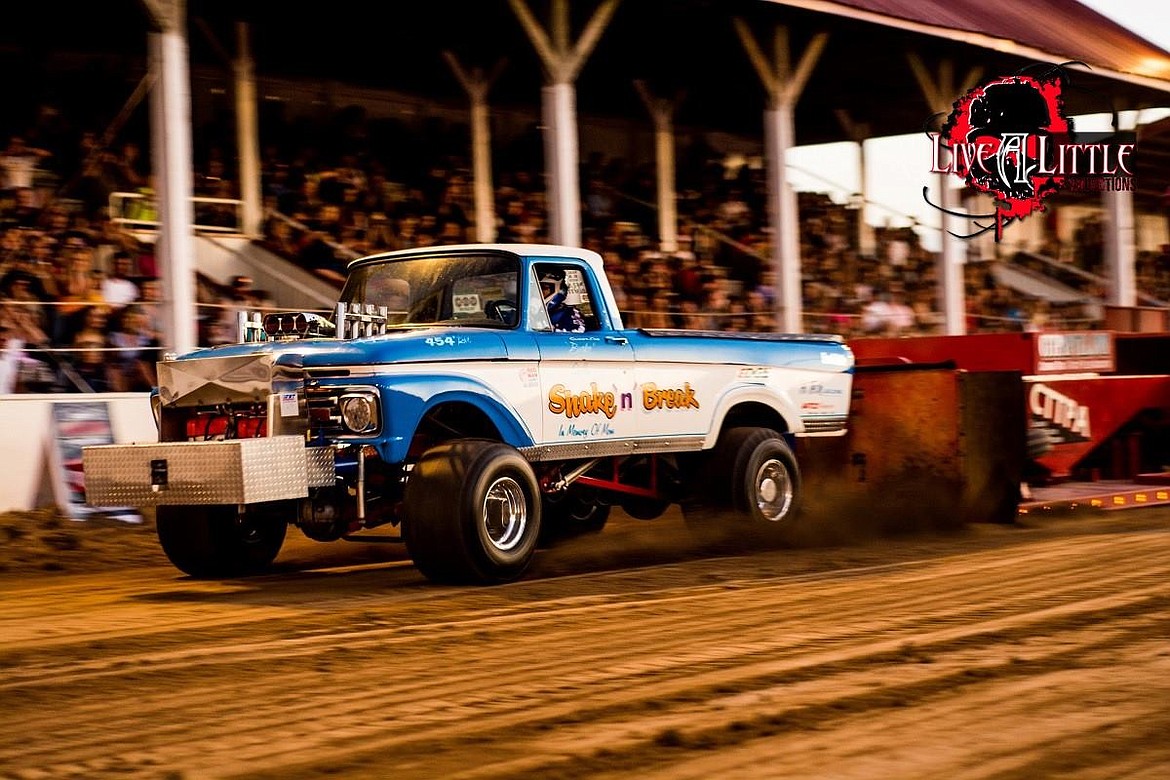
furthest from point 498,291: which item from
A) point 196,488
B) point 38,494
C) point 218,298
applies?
point 218,298

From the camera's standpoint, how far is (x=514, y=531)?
855cm

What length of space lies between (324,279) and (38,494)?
207 inches

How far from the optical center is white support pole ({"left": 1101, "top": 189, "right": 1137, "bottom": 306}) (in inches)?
1043

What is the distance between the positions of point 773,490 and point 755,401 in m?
0.64

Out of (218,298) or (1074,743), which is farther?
(218,298)

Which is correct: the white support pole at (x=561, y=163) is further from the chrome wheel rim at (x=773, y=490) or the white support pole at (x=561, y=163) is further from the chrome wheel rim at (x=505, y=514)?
the chrome wheel rim at (x=505, y=514)

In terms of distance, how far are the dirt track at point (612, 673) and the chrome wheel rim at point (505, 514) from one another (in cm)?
27

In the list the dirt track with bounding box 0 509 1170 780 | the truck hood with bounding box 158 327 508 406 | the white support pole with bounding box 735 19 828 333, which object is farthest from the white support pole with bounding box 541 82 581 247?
the truck hood with bounding box 158 327 508 406

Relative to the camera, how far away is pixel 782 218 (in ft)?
61.8

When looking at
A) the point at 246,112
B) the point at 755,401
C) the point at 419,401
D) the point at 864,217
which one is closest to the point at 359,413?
the point at 419,401

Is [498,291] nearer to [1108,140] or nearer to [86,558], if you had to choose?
[86,558]

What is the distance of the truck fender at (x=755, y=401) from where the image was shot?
10.3 metres

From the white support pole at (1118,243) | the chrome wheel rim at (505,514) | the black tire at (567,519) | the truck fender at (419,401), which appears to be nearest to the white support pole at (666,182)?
the white support pole at (1118,243)

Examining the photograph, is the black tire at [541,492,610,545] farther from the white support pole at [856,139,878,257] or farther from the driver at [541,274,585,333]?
the white support pole at [856,139,878,257]
